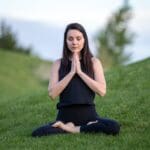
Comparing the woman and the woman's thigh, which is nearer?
the woman

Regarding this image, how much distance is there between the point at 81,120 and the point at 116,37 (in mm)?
37421

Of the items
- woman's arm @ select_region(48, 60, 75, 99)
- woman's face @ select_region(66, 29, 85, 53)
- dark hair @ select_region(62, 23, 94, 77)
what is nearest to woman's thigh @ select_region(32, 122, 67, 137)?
woman's arm @ select_region(48, 60, 75, 99)

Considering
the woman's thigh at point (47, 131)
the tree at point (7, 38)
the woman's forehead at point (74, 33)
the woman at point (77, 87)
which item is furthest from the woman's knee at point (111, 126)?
the tree at point (7, 38)

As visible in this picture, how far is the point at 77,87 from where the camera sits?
8.70m

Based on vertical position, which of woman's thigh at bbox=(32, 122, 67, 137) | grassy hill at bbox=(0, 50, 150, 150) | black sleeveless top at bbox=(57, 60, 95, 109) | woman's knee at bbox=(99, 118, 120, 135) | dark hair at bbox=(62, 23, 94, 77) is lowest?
grassy hill at bbox=(0, 50, 150, 150)

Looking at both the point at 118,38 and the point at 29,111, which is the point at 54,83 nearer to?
the point at 29,111

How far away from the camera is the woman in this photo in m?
8.59

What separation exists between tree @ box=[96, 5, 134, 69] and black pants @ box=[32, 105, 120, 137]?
36188 mm

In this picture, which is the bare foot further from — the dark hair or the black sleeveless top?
the dark hair

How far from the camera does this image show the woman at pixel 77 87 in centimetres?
859

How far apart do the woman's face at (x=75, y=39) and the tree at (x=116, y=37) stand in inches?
1426

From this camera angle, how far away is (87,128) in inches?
341

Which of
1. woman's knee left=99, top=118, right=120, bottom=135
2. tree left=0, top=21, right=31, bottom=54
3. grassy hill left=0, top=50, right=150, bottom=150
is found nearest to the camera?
grassy hill left=0, top=50, right=150, bottom=150

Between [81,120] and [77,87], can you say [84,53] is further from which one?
[81,120]
